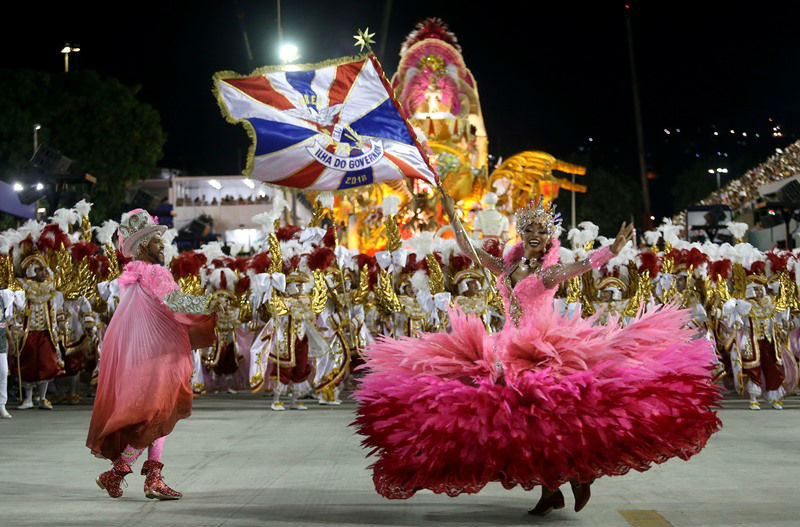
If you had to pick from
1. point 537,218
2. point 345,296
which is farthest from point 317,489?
point 345,296

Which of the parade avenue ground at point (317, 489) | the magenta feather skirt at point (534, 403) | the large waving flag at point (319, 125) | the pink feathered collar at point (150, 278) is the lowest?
the parade avenue ground at point (317, 489)

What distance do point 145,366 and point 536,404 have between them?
260cm

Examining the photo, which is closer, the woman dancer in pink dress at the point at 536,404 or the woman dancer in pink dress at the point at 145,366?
the woman dancer in pink dress at the point at 536,404

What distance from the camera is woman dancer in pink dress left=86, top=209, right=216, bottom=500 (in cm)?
713

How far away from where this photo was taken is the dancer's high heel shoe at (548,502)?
6293 mm

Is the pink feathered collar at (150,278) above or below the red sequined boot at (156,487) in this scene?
above

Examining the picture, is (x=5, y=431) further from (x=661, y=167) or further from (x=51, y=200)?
(x=661, y=167)

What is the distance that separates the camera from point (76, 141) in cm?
4147

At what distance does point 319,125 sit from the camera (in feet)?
46.2

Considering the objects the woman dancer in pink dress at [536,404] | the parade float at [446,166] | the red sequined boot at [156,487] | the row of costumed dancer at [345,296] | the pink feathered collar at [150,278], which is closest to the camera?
the woman dancer in pink dress at [536,404]

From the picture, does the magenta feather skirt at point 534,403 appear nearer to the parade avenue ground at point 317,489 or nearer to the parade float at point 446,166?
the parade avenue ground at point 317,489

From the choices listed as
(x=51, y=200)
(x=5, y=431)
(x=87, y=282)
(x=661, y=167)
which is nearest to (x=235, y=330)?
(x=87, y=282)

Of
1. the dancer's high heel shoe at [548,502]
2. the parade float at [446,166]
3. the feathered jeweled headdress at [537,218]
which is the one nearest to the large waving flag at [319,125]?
the feathered jeweled headdress at [537,218]

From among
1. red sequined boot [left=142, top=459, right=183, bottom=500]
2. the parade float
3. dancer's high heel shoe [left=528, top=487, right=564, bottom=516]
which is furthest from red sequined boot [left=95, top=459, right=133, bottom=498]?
the parade float
